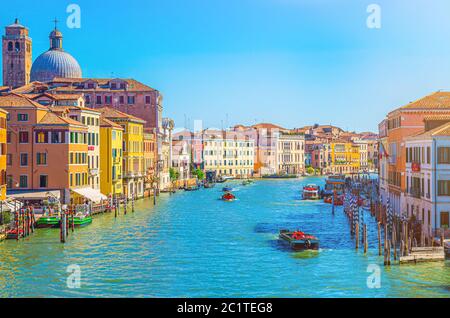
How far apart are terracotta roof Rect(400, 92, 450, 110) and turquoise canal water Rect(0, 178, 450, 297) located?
474cm

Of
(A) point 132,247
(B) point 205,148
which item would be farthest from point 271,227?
(B) point 205,148

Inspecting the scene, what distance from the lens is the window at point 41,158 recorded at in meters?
30.2

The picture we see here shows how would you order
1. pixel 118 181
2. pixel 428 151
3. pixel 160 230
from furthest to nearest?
pixel 118 181 → pixel 160 230 → pixel 428 151

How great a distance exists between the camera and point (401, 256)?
17.8m

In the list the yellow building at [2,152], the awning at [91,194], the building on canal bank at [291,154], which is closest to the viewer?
the yellow building at [2,152]

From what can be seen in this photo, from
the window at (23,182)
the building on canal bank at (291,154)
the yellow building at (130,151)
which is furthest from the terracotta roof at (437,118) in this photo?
the building on canal bank at (291,154)

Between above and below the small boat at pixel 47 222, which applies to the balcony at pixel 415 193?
above

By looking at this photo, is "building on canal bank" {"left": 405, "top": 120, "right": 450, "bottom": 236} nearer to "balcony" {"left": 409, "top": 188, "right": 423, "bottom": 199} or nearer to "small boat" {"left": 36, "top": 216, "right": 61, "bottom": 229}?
"balcony" {"left": 409, "top": 188, "right": 423, "bottom": 199}

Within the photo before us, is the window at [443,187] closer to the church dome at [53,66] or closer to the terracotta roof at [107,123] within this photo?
the terracotta roof at [107,123]

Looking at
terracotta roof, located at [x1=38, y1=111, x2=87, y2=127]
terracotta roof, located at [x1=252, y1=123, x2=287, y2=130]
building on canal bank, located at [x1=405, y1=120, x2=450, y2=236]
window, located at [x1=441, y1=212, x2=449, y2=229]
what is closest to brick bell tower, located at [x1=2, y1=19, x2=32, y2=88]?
terracotta roof, located at [x1=38, y1=111, x2=87, y2=127]

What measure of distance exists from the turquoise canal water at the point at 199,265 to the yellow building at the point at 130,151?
12.1 meters

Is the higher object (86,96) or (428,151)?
(86,96)

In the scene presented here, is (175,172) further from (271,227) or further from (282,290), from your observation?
(282,290)

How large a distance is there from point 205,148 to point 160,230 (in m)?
50.1
